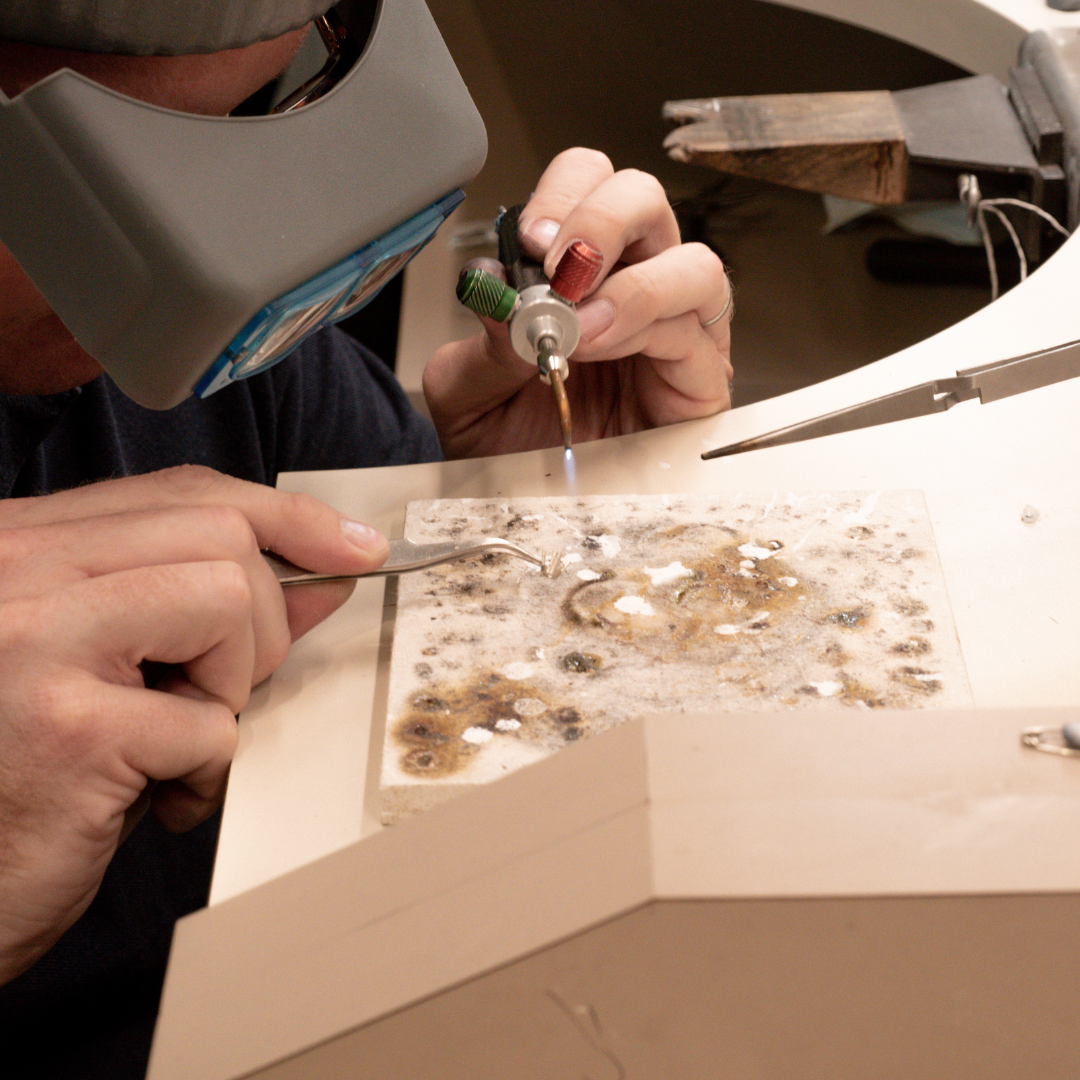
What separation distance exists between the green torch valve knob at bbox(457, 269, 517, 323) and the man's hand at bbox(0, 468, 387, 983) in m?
0.20

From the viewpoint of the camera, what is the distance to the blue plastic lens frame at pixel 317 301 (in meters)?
0.57

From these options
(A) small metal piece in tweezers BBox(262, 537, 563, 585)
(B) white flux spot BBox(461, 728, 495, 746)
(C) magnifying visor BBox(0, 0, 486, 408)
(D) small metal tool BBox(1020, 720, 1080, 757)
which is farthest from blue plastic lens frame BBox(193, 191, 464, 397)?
(D) small metal tool BBox(1020, 720, 1080, 757)

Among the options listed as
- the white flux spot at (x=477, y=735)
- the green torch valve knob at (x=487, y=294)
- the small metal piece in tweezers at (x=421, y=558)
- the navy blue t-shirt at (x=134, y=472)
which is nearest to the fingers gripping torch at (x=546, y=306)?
the green torch valve knob at (x=487, y=294)

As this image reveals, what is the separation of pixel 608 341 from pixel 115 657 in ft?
1.33

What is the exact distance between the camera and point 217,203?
528 mm

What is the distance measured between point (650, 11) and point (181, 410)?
43.2 inches

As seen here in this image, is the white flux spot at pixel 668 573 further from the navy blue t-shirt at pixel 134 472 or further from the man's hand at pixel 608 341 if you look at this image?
the navy blue t-shirt at pixel 134 472

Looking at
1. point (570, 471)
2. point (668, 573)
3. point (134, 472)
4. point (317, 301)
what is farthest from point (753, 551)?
point (134, 472)

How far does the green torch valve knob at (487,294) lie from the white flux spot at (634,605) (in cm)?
22

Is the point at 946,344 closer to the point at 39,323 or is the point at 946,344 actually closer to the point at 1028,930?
the point at 1028,930

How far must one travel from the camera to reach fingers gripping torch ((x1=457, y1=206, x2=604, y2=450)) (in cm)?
74

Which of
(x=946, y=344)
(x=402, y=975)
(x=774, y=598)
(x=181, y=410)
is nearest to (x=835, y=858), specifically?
(x=402, y=975)

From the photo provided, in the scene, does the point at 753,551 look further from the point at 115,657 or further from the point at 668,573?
the point at 115,657

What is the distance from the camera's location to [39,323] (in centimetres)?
75
